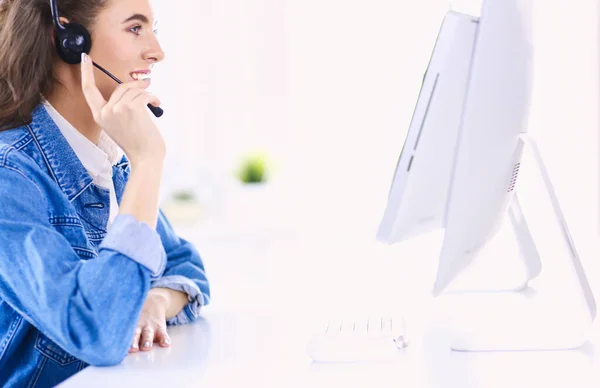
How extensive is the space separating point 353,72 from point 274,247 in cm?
88

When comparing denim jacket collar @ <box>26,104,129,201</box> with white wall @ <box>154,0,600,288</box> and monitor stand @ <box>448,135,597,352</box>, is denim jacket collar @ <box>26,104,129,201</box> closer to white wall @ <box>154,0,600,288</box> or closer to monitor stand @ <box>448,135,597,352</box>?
monitor stand @ <box>448,135,597,352</box>

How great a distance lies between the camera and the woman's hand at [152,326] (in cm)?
106

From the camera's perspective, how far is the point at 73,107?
4.12ft

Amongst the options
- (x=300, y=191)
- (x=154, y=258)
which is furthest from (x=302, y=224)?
(x=154, y=258)

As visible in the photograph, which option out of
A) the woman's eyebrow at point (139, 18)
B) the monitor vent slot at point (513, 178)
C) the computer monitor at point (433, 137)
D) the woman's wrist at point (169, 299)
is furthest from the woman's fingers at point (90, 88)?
the monitor vent slot at point (513, 178)

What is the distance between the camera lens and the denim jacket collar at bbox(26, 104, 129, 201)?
113cm

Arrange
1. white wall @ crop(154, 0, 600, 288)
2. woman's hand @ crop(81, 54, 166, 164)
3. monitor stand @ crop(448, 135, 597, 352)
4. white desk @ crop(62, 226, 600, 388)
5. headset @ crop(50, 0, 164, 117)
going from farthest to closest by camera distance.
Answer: white wall @ crop(154, 0, 600, 288)
headset @ crop(50, 0, 164, 117)
woman's hand @ crop(81, 54, 166, 164)
monitor stand @ crop(448, 135, 597, 352)
white desk @ crop(62, 226, 600, 388)

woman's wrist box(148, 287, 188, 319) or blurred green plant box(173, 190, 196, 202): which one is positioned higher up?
woman's wrist box(148, 287, 188, 319)

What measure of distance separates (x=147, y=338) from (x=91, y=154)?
0.36m

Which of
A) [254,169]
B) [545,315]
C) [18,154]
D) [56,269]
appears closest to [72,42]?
[18,154]

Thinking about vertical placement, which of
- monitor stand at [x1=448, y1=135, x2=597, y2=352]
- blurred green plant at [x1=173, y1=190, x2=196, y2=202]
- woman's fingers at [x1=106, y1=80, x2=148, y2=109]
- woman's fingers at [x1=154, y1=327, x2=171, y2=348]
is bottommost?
blurred green plant at [x1=173, y1=190, x2=196, y2=202]

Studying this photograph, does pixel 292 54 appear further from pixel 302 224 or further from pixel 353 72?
pixel 302 224

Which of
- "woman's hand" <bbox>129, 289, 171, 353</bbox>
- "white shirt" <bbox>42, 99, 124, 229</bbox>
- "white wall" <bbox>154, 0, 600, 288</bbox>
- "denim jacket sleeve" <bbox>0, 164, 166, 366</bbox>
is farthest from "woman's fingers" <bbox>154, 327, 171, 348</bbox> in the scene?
"white wall" <bbox>154, 0, 600, 288</bbox>

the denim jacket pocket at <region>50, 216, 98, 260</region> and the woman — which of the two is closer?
the woman
